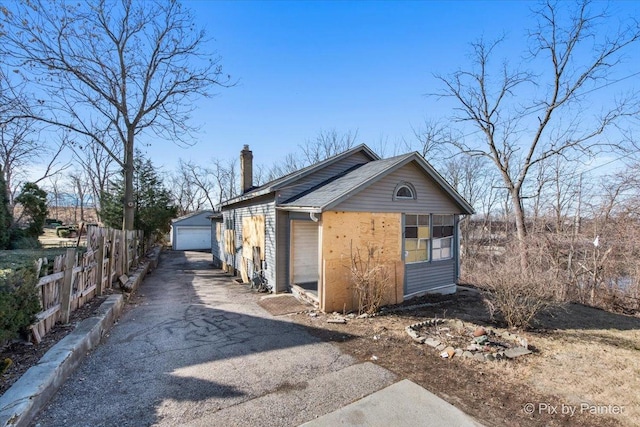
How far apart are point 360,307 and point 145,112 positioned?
48.6 feet

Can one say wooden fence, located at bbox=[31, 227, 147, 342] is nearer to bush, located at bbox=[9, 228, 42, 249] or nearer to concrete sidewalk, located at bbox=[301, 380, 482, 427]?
bush, located at bbox=[9, 228, 42, 249]

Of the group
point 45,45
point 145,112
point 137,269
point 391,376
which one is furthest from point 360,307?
point 45,45

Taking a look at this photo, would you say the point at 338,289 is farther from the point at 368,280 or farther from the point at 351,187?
the point at 351,187

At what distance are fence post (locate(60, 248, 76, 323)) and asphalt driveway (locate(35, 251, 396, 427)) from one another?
35.6 inches

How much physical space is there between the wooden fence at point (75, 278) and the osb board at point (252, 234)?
14.2 feet

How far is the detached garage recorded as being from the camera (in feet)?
101

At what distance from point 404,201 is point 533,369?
518cm

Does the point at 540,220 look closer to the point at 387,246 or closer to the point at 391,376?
the point at 387,246

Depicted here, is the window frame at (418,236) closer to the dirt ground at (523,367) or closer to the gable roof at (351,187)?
the gable roof at (351,187)

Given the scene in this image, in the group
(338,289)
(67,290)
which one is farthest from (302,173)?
(67,290)

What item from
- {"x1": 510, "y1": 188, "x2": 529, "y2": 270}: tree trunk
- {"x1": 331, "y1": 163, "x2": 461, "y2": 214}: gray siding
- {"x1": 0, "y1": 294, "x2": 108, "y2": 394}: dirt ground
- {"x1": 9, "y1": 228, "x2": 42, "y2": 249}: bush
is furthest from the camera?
{"x1": 510, "y1": 188, "x2": 529, "y2": 270}: tree trunk

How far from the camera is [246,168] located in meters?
15.1

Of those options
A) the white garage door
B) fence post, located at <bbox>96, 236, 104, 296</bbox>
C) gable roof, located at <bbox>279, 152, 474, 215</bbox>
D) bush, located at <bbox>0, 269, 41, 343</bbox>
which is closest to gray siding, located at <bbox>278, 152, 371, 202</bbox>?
gable roof, located at <bbox>279, 152, 474, 215</bbox>

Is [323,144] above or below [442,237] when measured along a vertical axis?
above
